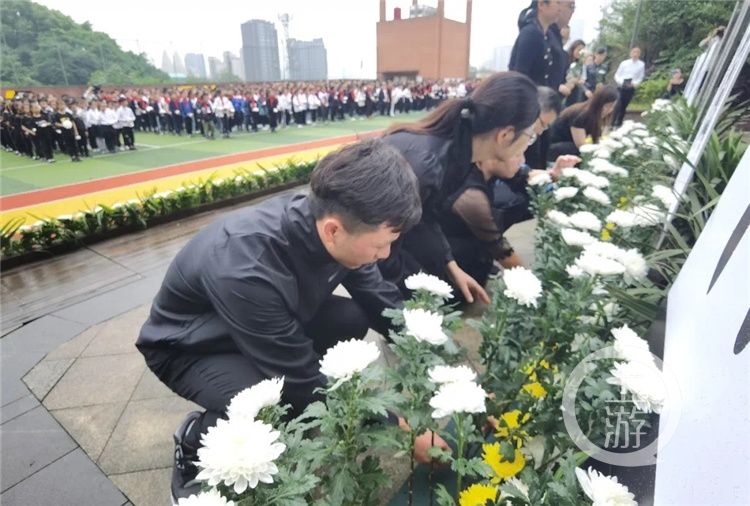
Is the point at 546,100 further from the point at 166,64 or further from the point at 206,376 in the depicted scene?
the point at 166,64

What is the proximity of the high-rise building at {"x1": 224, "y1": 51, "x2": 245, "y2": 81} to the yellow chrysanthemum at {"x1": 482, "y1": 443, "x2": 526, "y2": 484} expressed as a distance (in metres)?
31.8

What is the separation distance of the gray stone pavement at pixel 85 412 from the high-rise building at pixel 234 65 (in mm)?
29144

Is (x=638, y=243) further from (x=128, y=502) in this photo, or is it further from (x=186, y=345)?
(x=128, y=502)

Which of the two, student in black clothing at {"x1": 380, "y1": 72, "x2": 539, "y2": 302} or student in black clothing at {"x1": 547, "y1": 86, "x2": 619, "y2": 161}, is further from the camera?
student in black clothing at {"x1": 547, "y1": 86, "x2": 619, "y2": 161}

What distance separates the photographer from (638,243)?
2174 mm

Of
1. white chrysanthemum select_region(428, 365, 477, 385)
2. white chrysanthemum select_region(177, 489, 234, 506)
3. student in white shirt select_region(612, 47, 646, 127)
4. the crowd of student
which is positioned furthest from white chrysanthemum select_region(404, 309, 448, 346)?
student in white shirt select_region(612, 47, 646, 127)

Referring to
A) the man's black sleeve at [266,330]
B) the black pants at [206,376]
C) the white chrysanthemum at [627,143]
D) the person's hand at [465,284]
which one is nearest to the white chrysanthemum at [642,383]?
the man's black sleeve at [266,330]

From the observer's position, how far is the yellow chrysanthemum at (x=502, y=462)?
143cm

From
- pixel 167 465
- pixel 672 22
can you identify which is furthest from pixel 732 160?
pixel 672 22

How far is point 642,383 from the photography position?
97cm

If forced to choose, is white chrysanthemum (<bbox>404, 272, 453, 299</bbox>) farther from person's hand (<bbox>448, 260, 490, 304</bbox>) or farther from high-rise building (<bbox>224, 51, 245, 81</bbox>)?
high-rise building (<bbox>224, 51, 245, 81</bbox>)

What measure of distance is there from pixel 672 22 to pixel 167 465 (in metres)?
13.1

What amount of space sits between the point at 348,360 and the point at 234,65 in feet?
108

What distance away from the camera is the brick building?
4003 centimetres
